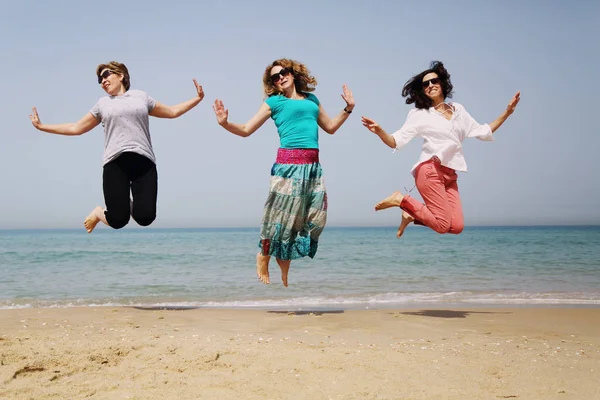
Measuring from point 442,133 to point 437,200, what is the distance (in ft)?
2.23

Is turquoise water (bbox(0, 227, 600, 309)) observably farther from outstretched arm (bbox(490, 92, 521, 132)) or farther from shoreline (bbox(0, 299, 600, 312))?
outstretched arm (bbox(490, 92, 521, 132))

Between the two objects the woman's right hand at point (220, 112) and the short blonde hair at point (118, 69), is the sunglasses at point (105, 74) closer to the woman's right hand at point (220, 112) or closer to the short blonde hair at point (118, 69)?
the short blonde hair at point (118, 69)

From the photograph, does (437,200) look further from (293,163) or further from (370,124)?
(293,163)

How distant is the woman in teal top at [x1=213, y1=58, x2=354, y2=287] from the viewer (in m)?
5.59

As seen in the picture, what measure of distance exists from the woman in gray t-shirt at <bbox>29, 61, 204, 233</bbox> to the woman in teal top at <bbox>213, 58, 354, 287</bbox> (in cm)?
75

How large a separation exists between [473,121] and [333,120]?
156 centimetres

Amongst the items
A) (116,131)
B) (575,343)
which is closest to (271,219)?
(116,131)

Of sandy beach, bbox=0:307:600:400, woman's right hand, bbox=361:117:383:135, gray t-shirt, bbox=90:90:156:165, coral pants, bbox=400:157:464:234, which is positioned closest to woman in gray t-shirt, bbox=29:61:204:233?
gray t-shirt, bbox=90:90:156:165

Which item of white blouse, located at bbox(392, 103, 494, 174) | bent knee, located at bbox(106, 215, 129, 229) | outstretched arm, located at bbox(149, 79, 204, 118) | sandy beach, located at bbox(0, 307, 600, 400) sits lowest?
sandy beach, located at bbox(0, 307, 600, 400)

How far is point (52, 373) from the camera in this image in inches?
179

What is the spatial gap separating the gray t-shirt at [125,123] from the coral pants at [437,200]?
2631 mm

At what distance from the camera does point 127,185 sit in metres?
5.60

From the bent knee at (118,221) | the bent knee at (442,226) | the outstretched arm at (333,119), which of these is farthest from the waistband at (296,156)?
the bent knee at (118,221)

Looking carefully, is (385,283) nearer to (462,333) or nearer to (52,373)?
(462,333)
